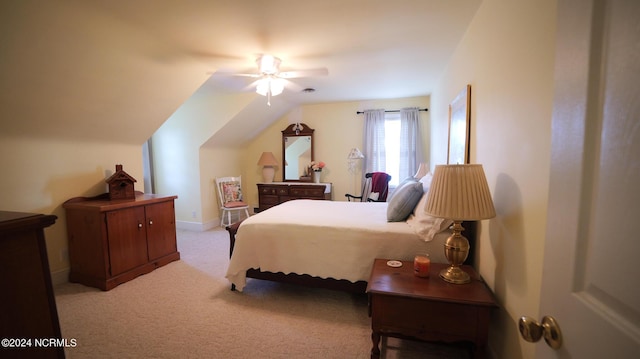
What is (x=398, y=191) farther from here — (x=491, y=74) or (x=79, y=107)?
(x=79, y=107)

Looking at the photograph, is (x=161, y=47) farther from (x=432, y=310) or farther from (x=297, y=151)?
(x=297, y=151)

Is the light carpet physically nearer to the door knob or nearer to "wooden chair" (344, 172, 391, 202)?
the door knob

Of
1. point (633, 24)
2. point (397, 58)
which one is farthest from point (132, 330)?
point (397, 58)

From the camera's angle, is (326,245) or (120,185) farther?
(120,185)

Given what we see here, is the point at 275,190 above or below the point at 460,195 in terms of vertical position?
below

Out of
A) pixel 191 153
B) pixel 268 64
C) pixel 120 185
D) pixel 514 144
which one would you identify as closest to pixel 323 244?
pixel 514 144

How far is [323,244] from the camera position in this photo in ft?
6.87

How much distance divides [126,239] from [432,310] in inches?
117

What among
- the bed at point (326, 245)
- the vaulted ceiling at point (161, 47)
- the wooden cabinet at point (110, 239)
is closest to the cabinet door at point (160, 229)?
the wooden cabinet at point (110, 239)

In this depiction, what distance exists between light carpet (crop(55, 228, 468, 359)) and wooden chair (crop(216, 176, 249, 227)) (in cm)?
185

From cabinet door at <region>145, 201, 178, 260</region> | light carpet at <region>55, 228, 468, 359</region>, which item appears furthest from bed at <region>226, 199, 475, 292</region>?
cabinet door at <region>145, 201, 178, 260</region>

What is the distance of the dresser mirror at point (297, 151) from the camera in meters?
5.13

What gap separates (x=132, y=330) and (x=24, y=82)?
6.93 ft

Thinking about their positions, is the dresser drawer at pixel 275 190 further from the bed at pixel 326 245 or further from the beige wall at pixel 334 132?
the bed at pixel 326 245
